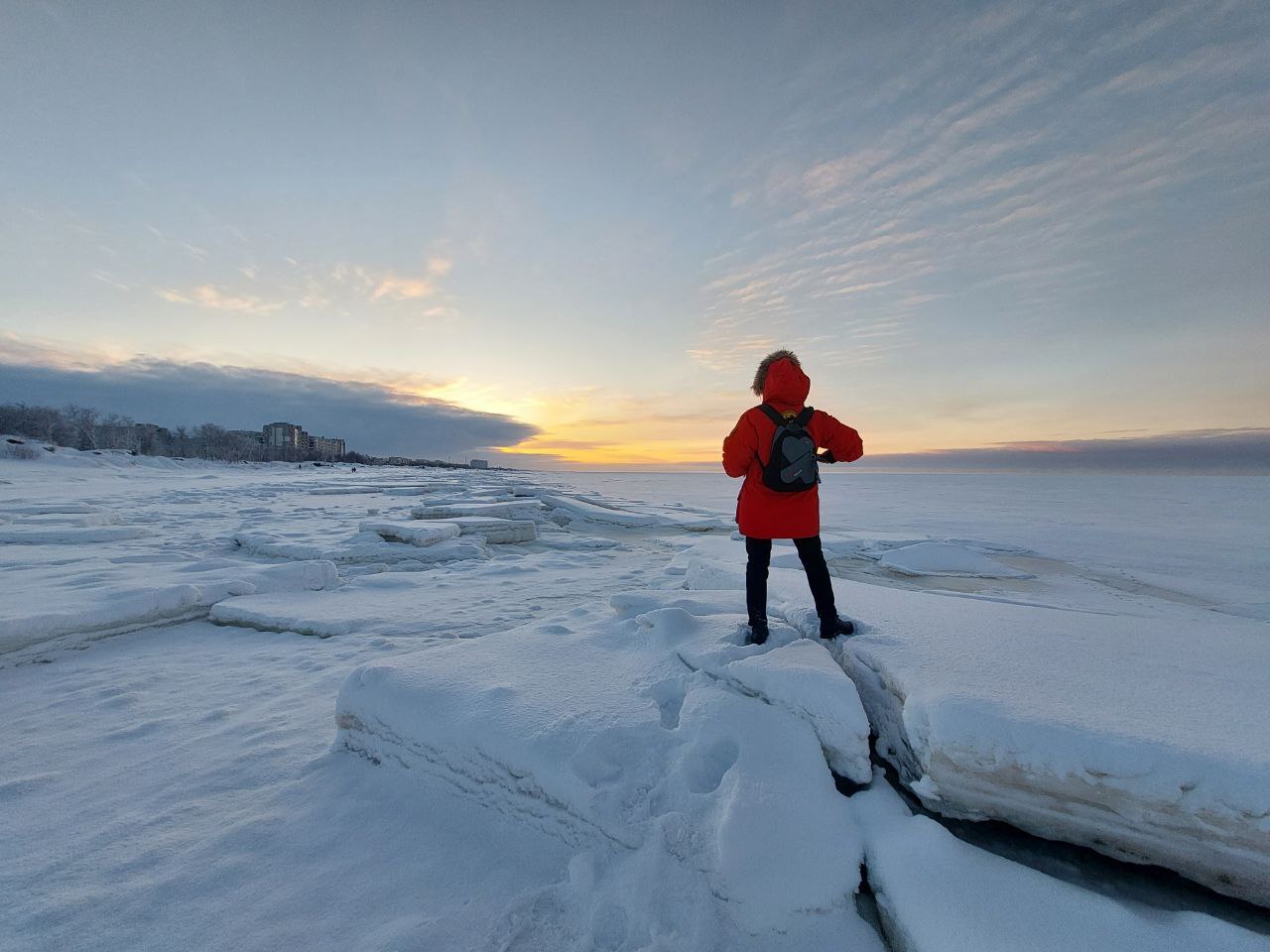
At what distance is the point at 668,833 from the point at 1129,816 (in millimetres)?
1468

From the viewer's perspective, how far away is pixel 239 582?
461cm

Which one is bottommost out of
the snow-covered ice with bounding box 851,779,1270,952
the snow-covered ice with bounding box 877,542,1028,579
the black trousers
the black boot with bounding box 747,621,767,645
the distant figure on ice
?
the snow-covered ice with bounding box 877,542,1028,579

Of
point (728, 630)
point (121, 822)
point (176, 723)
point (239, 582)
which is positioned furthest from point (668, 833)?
point (239, 582)

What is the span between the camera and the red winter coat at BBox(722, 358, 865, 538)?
2828 millimetres

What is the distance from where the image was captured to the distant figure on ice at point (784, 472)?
108 inches

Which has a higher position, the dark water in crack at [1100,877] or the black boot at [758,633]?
the black boot at [758,633]

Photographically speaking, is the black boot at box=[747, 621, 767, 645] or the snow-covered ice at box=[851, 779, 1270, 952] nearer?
the snow-covered ice at box=[851, 779, 1270, 952]

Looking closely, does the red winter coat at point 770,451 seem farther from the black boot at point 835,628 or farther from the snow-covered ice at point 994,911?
the snow-covered ice at point 994,911

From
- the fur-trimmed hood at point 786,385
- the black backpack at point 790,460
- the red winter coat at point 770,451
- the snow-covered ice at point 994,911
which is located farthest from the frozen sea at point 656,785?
the fur-trimmed hood at point 786,385

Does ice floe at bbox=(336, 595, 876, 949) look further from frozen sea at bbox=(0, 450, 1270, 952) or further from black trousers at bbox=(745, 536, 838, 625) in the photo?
black trousers at bbox=(745, 536, 838, 625)

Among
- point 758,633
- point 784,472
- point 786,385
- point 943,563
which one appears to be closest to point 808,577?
point 758,633

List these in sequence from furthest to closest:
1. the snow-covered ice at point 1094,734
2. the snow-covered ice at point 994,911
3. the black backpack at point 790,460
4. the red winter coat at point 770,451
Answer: the red winter coat at point 770,451 < the black backpack at point 790,460 < the snow-covered ice at point 1094,734 < the snow-covered ice at point 994,911

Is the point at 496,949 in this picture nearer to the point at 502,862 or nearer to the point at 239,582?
the point at 502,862

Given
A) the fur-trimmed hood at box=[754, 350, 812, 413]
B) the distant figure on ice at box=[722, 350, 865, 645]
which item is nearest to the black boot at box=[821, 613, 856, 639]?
the distant figure on ice at box=[722, 350, 865, 645]
